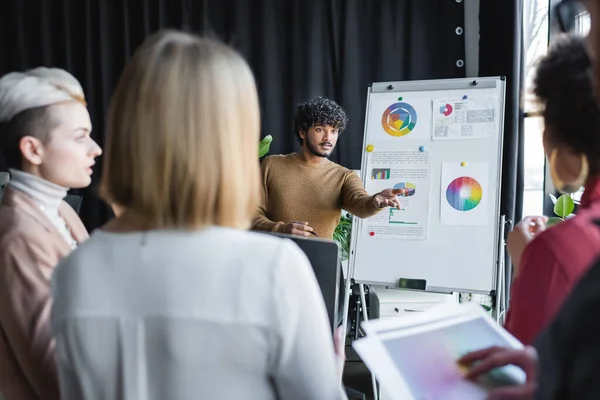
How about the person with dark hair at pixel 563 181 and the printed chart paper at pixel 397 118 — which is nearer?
the person with dark hair at pixel 563 181

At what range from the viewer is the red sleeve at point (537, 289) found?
732 mm

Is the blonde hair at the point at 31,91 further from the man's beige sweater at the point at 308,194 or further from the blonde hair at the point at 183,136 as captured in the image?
the man's beige sweater at the point at 308,194

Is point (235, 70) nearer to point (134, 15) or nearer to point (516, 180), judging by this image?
point (516, 180)

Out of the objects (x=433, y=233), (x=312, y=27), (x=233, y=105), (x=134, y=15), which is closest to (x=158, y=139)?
(x=233, y=105)

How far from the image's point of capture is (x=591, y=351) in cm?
42

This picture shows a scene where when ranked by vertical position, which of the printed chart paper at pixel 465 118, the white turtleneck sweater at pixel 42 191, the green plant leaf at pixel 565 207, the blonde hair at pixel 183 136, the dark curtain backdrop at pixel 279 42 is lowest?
the green plant leaf at pixel 565 207

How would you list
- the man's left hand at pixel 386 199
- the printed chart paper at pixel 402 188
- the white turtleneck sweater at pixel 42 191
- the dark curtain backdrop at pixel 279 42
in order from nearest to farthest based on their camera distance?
the white turtleneck sweater at pixel 42 191 < the man's left hand at pixel 386 199 < the printed chart paper at pixel 402 188 < the dark curtain backdrop at pixel 279 42

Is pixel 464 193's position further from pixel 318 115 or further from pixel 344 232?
pixel 344 232

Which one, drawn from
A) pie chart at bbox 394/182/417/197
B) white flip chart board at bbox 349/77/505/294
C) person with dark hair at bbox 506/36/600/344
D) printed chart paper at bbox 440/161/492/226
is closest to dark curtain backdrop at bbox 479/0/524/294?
white flip chart board at bbox 349/77/505/294

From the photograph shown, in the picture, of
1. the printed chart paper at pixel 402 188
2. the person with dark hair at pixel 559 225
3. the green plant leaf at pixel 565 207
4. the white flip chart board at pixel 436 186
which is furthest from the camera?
the green plant leaf at pixel 565 207

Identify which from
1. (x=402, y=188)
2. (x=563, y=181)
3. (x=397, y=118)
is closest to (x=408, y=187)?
(x=402, y=188)

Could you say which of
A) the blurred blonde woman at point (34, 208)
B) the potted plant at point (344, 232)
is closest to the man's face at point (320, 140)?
the potted plant at point (344, 232)

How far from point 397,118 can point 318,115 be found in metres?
0.41

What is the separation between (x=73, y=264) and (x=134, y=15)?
343cm
